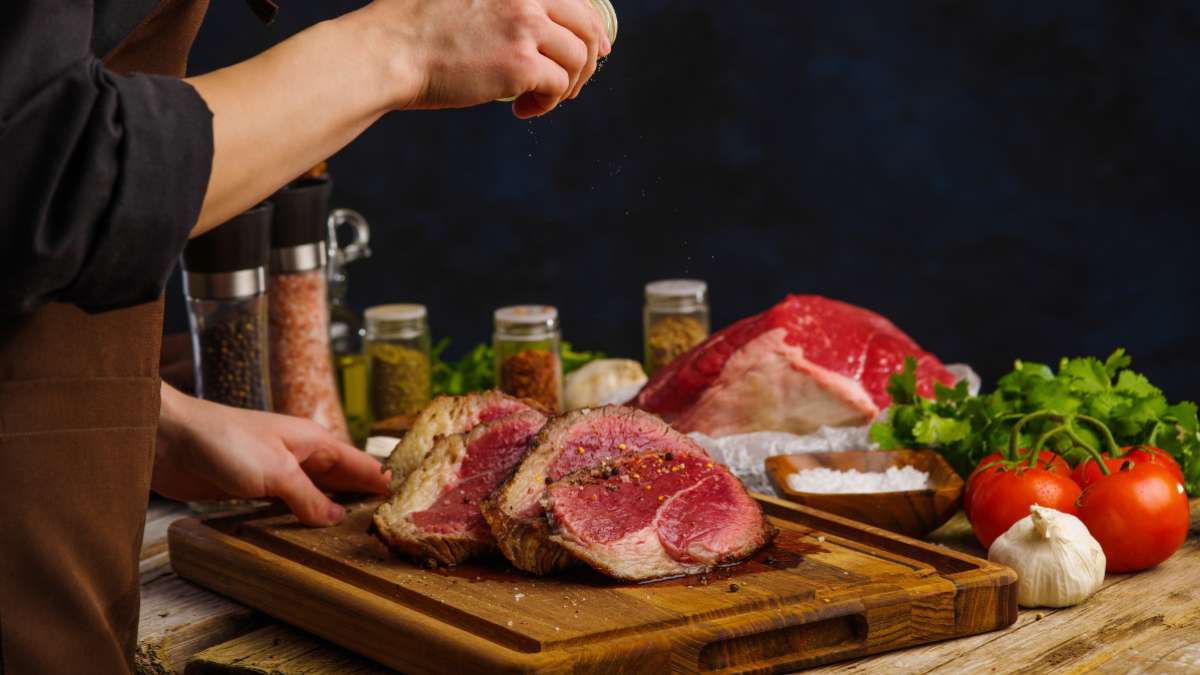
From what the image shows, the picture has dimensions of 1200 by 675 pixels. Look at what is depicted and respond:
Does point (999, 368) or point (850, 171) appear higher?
point (850, 171)

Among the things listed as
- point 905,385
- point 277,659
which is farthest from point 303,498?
point 905,385

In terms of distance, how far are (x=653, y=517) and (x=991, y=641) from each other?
46 cm

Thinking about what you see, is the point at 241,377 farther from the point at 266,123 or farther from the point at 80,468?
the point at 266,123

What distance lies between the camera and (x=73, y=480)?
5.10 feet

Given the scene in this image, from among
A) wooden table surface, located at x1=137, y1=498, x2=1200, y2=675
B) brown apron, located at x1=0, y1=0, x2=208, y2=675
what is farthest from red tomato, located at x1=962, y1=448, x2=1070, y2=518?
brown apron, located at x1=0, y1=0, x2=208, y2=675

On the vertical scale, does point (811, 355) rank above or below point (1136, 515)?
above

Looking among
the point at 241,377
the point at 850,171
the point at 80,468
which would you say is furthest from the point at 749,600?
the point at 850,171

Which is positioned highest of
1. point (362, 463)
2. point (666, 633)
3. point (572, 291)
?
point (572, 291)

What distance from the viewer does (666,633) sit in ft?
5.58

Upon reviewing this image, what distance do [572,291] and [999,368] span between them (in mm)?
1491

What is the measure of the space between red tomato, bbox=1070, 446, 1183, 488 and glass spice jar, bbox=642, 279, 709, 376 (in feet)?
4.46

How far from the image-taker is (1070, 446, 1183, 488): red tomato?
2191mm

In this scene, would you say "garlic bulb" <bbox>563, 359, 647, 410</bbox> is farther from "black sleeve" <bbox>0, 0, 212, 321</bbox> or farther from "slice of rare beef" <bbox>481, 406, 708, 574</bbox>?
"black sleeve" <bbox>0, 0, 212, 321</bbox>

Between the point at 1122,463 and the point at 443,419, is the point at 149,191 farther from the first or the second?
the point at 1122,463
